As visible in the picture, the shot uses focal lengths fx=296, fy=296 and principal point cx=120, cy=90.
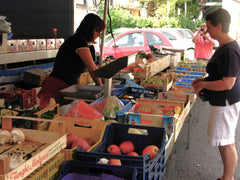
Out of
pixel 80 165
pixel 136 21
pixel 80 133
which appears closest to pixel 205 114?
pixel 80 133

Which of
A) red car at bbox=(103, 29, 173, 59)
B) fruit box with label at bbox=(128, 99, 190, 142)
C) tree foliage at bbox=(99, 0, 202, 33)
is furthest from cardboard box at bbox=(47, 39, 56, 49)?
tree foliage at bbox=(99, 0, 202, 33)

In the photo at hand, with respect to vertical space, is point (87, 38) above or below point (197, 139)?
above

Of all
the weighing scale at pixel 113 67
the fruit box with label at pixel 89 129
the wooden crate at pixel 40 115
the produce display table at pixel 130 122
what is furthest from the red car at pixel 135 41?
the fruit box with label at pixel 89 129

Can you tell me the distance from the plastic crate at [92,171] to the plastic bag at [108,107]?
0.98 metres

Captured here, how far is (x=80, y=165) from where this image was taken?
1794mm

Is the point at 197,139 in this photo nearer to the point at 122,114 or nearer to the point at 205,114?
the point at 205,114

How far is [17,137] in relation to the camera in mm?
1890

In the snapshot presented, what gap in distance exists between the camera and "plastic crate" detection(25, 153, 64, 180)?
5.10 feet

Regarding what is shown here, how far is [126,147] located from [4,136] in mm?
861

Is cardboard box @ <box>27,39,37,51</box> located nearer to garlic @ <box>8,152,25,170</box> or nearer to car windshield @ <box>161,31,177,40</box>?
garlic @ <box>8,152,25,170</box>

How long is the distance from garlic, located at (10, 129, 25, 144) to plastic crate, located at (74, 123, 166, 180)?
0.36 meters

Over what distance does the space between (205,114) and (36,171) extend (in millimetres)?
5475

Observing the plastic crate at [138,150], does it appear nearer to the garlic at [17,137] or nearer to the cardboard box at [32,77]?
the garlic at [17,137]

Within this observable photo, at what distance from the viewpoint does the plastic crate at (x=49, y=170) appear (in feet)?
5.10
